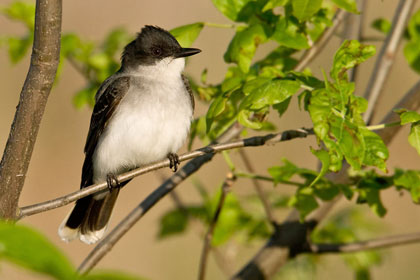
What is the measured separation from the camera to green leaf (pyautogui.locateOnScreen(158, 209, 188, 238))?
4863 millimetres

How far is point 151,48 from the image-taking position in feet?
18.4

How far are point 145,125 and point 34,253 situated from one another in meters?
3.73

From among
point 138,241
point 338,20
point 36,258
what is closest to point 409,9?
point 338,20

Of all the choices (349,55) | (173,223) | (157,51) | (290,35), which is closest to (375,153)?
(349,55)

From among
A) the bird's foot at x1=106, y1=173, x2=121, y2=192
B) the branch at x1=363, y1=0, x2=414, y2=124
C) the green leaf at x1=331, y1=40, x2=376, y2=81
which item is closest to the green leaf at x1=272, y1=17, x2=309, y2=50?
the green leaf at x1=331, y1=40, x2=376, y2=81

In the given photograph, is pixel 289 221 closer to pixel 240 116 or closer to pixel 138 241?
pixel 240 116

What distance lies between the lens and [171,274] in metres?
9.87

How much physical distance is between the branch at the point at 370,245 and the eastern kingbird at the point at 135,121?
52.5 inches

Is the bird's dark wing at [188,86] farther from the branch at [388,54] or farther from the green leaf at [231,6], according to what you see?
the green leaf at [231,6]

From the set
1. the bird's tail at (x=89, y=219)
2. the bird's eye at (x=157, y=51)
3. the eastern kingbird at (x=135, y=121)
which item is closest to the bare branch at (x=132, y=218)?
the eastern kingbird at (x=135, y=121)

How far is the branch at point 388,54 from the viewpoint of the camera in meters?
4.42

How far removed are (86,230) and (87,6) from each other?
31.4 ft

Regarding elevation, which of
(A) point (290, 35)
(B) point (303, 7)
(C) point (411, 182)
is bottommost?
(C) point (411, 182)

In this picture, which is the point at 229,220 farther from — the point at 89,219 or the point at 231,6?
the point at 231,6
